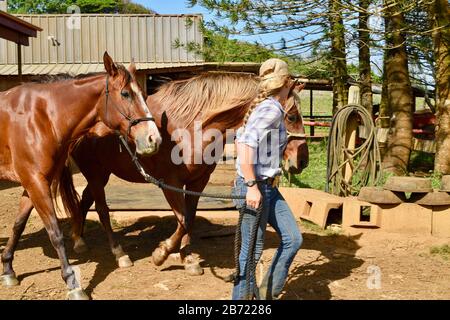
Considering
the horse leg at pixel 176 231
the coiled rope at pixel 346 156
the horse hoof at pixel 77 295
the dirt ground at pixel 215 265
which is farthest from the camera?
the coiled rope at pixel 346 156

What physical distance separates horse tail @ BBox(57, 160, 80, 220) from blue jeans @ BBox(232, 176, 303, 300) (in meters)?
2.64

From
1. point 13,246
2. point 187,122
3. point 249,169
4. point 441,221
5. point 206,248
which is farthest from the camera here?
point 441,221

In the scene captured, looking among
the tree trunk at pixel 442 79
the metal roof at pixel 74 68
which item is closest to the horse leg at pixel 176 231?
the tree trunk at pixel 442 79

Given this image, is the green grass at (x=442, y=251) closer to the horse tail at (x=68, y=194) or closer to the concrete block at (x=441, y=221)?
the concrete block at (x=441, y=221)

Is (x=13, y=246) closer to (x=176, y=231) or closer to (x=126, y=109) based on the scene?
(x=176, y=231)

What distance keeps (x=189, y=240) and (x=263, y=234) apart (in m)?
1.76

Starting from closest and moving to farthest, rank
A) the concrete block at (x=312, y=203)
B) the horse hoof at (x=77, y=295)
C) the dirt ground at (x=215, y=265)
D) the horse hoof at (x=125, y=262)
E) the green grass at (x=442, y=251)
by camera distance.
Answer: the horse hoof at (x=77, y=295), the dirt ground at (x=215, y=265), the horse hoof at (x=125, y=262), the green grass at (x=442, y=251), the concrete block at (x=312, y=203)

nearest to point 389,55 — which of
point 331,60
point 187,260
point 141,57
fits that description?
point 331,60

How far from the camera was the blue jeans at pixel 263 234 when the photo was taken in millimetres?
3346

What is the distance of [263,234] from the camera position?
134 inches

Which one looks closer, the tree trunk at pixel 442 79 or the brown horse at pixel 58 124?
the brown horse at pixel 58 124

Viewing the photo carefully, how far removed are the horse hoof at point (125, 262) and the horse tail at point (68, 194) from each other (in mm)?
902

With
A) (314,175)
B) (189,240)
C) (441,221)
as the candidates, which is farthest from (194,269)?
(314,175)

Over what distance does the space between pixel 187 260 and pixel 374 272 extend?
1.74 m
